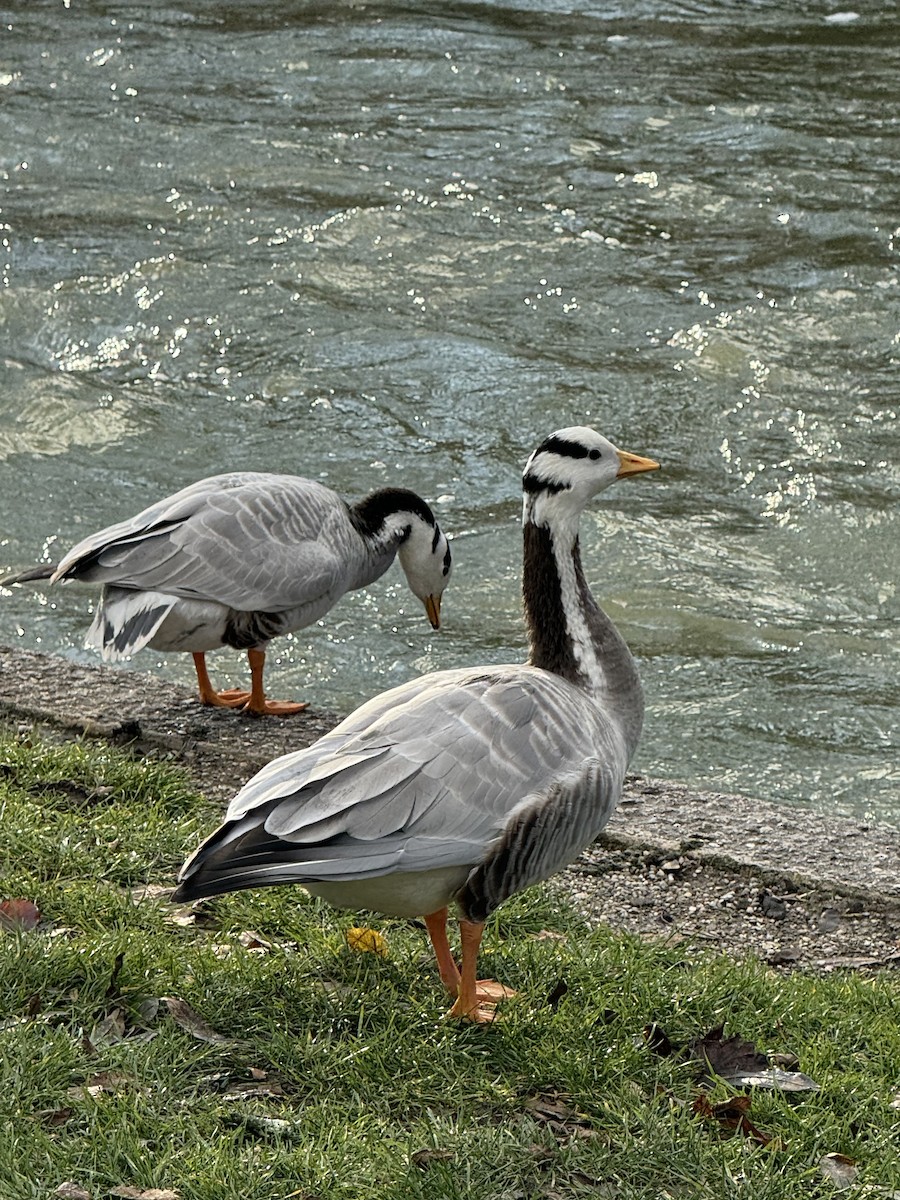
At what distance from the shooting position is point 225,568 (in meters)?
6.62

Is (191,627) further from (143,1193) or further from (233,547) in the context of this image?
(143,1193)

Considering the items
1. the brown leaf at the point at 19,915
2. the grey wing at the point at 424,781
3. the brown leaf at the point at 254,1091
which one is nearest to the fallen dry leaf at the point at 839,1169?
the grey wing at the point at 424,781

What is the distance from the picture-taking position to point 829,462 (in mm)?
11508

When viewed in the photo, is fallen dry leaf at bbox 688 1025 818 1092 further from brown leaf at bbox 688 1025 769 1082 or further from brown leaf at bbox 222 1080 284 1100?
brown leaf at bbox 222 1080 284 1100

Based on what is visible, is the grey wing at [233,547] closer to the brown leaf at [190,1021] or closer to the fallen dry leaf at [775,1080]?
the brown leaf at [190,1021]

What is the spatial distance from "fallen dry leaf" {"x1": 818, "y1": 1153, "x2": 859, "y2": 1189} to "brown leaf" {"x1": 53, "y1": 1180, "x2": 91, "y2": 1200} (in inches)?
66.5

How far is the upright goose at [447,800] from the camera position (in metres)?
3.99

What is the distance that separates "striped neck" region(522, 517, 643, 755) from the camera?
16.5 ft

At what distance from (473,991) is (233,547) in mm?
2859

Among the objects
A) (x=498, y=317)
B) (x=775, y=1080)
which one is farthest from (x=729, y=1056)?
(x=498, y=317)

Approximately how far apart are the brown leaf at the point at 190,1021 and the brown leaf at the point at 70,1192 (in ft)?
2.07

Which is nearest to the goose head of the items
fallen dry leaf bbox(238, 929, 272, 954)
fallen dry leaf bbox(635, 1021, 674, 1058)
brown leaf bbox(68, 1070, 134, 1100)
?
fallen dry leaf bbox(238, 929, 272, 954)

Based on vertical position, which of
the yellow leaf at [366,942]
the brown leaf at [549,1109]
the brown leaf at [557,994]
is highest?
the yellow leaf at [366,942]

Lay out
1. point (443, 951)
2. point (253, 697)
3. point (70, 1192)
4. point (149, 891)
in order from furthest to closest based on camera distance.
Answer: point (253, 697), point (149, 891), point (443, 951), point (70, 1192)
